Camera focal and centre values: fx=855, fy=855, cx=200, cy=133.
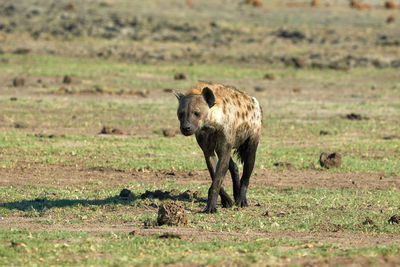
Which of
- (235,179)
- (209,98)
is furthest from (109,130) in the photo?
(209,98)

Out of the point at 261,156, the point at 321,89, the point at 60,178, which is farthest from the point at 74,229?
the point at 321,89

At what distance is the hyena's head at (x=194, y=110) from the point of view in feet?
27.5

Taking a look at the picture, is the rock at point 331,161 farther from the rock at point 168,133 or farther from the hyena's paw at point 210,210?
the hyena's paw at point 210,210

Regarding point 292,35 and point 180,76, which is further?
point 292,35

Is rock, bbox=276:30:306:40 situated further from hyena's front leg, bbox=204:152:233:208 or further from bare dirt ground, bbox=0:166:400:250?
hyena's front leg, bbox=204:152:233:208

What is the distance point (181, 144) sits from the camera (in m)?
14.5

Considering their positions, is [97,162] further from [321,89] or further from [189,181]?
[321,89]

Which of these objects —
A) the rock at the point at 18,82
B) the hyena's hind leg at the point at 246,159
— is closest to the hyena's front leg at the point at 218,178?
the hyena's hind leg at the point at 246,159

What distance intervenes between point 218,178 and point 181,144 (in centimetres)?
562

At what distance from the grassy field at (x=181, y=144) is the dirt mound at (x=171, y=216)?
0.10m

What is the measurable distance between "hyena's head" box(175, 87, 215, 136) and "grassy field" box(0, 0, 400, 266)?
1.83ft

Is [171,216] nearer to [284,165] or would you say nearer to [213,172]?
[213,172]

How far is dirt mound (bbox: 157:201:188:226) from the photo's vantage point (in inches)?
310

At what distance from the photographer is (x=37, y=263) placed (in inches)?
248
